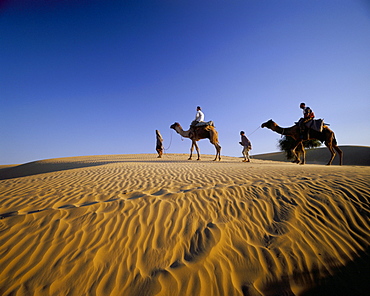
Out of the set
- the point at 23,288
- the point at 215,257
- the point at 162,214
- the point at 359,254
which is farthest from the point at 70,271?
the point at 359,254

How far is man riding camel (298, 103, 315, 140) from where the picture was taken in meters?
11.5

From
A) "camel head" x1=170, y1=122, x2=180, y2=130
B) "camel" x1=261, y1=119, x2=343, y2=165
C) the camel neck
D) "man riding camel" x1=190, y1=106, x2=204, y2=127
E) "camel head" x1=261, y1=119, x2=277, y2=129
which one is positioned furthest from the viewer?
"camel head" x1=170, y1=122, x2=180, y2=130

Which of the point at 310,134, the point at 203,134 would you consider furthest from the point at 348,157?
the point at 203,134

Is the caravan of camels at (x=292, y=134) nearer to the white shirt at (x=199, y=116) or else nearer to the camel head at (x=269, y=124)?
the camel head at (x=269, y=124)

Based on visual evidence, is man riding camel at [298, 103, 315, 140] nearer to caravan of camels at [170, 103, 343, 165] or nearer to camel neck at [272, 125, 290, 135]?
caravan of camels at [170, 103, 343, 165]

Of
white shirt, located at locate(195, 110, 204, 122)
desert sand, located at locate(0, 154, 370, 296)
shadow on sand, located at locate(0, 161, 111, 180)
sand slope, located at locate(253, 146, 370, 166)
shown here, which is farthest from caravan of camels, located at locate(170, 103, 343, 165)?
sand slope, located at locate(253, 146, 370, 166)

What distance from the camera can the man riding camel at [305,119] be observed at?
1146cm

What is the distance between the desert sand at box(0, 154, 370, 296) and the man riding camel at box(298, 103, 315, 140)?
8.72 meters

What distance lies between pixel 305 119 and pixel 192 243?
40.8ft

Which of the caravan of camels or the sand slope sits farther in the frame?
the sand slope

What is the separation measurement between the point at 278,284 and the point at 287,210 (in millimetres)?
1636

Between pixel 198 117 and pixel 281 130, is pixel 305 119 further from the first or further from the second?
pixel 198 117

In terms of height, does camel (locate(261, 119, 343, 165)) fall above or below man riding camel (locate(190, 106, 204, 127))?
below

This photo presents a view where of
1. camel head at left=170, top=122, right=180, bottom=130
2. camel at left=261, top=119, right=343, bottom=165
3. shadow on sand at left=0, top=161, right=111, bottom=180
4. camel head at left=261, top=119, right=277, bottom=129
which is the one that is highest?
camel head at left=170, top=122, right=180, bottom=130
